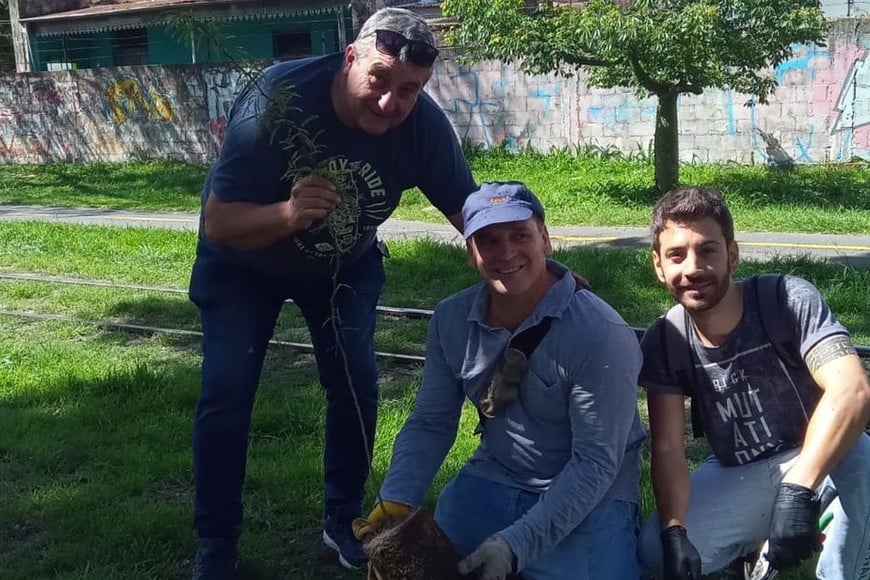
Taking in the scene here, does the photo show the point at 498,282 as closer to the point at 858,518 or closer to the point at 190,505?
the point at 858,518

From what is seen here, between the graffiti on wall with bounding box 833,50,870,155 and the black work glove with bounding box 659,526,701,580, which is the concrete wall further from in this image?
the black work glove with bounding box 659,526,701,580

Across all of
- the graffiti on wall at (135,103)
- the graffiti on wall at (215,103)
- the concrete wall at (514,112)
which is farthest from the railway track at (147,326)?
the graffiti on wall at (135,103)

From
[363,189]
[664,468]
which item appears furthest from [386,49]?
[664,468]

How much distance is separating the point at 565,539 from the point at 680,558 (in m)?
0.32

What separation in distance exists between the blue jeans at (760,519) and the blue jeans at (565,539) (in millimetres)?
96

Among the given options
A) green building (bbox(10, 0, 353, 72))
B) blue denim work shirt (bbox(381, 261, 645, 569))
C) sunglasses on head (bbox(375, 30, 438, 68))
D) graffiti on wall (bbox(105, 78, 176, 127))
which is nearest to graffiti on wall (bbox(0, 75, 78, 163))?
graffiti on wall (bbox(105, 78, 176, 127))

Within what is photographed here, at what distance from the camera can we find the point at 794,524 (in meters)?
2.78

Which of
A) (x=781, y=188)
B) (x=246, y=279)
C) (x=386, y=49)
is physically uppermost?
(x=386, y=49)

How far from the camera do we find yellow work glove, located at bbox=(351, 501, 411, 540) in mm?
2930

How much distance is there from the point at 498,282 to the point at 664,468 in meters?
0.77

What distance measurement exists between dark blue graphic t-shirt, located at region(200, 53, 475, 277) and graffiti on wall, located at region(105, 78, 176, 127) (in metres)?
18.7

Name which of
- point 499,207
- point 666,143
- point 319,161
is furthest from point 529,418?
point 666,143

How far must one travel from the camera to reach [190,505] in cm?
443

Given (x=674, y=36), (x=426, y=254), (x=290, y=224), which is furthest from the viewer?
(x=674, y=36)
